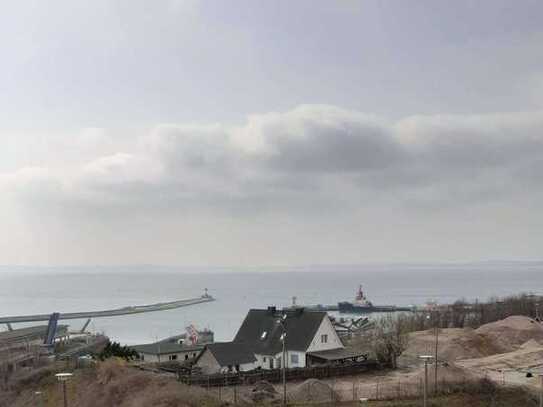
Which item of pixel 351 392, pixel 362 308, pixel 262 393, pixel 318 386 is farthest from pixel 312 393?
pixel 362 308

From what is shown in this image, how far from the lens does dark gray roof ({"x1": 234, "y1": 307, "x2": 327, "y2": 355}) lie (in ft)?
117

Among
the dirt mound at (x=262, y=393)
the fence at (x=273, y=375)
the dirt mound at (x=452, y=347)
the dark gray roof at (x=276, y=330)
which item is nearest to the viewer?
the dirt mound at (x=262, y=393)

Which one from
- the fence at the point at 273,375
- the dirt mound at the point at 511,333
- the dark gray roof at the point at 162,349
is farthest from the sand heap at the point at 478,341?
the dark gray roof at the point at 162,349

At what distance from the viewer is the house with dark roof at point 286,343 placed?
3431 centimetres

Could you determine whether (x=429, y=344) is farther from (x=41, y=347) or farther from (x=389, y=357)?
(x=41, y=347)

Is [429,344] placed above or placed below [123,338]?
above

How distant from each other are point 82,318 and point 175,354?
8494cm

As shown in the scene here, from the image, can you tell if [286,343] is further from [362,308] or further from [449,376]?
[362,308]

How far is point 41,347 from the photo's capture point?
1940 inches

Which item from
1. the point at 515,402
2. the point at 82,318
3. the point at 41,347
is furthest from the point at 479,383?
the point at 82,318

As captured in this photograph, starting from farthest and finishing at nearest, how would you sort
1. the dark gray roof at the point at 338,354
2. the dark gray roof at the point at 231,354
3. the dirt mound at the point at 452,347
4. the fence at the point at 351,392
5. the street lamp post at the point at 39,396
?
1. the dirt mound at the point at 452,347
2. the dark gray roof at the point at 338,354
3. the dark gray roof at the point at 231,354
4. the street lamp post at the point at 39,396
5. the fence at the point at 351,392

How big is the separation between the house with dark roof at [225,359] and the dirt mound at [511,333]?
19677 millimetres

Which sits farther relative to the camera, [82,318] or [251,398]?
[82,318]

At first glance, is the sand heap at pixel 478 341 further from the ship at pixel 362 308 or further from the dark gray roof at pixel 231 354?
the ship at pixel 362 308
